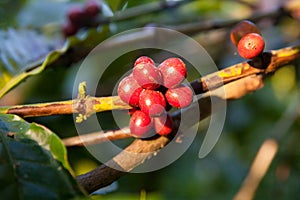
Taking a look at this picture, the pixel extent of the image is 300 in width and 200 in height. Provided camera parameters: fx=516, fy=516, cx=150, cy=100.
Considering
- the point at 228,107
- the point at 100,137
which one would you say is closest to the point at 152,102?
the point at 100,137

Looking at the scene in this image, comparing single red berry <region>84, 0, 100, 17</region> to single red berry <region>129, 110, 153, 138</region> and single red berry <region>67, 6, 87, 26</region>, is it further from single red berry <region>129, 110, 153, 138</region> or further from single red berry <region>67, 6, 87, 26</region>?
single red berry <region>129, 110, 153, 138</region>

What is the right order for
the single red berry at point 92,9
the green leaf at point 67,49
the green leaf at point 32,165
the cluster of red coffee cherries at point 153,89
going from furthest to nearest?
1. the single red berry at point 92,9
2. the green leaf at point 67,49
3. the cluster of red coffee cherries at point 153,89
4. the green leaf at point 32,165

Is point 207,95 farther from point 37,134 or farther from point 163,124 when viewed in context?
point 37,134

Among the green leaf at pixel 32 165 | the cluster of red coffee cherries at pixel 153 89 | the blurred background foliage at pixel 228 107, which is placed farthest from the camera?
the blurred background foliage at pixel 228 107

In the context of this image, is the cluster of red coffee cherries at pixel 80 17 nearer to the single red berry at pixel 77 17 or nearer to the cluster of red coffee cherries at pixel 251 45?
the single red berry at pixel 77 17

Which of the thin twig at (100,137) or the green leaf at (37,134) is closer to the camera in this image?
the green leaf at (37,134)

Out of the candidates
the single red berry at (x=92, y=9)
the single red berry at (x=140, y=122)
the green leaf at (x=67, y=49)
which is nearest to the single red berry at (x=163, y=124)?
the single red berry at (x=140, y=122)
